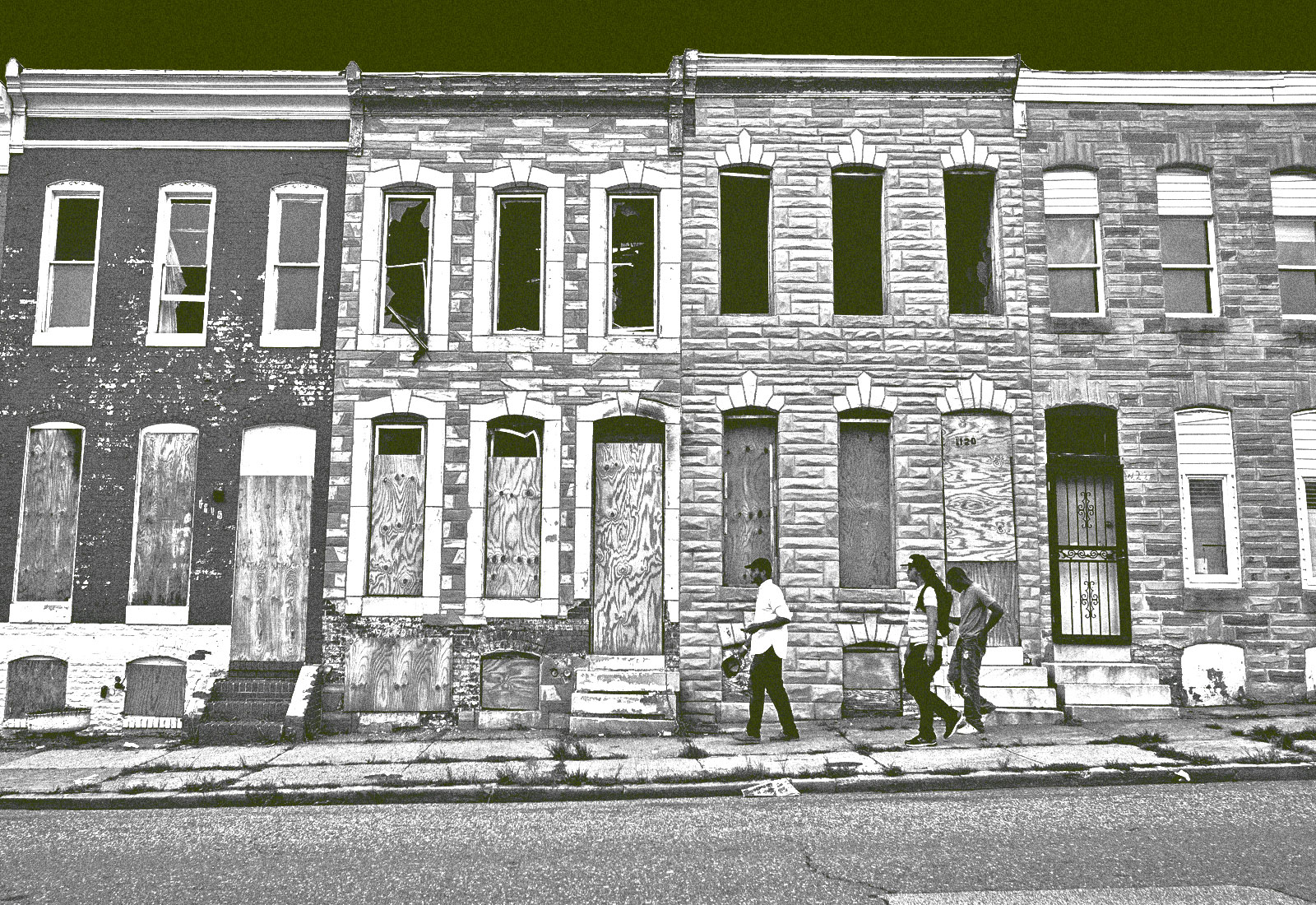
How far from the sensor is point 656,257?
46.4 ft

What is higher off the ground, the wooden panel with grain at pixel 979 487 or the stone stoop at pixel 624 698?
the wooden panel with grain at pixel 979 487

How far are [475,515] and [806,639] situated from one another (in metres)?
4.82

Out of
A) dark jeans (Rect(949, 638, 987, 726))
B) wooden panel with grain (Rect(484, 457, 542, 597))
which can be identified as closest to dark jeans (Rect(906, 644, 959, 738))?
dark jeans (Rect(949, 638, 987, 726))

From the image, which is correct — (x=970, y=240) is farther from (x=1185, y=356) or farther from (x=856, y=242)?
(x=1185, y=356)

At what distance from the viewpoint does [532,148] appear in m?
14.3

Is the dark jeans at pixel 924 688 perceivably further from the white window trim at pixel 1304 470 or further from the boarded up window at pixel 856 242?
the white window trim at pixel 1304 470

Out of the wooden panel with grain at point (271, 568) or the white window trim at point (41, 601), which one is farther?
the white window trim at point (41, 601)

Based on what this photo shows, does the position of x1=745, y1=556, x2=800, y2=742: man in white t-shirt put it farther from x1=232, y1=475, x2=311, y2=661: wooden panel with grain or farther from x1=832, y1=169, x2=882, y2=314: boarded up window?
x1=232, y1=475, x2=311, y2=661: wooden panel with grain

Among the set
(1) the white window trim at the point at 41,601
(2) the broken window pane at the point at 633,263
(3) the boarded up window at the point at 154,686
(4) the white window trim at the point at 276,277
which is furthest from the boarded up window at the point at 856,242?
(1) the white window trim at the point at 41,601

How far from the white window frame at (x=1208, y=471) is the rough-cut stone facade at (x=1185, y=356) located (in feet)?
0.33

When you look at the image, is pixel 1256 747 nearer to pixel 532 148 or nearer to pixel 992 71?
pixel 992 71

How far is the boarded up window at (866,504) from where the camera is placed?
44.4 ft

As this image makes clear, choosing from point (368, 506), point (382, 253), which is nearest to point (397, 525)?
point (368, 506)

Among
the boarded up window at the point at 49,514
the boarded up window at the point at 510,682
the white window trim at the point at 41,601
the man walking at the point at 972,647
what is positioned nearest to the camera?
the man walking at the point at 972,647
